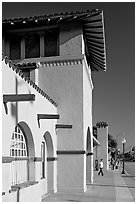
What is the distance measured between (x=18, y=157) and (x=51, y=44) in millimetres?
7008

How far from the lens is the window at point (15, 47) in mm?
15055

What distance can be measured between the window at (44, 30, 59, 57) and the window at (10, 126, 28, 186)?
19.2 feet

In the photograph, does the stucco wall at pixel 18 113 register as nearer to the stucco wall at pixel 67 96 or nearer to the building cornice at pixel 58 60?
the stucco wall at pixel 67 96

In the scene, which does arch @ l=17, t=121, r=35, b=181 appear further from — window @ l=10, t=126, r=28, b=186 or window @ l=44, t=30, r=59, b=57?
window @ l=44, t=30, r=59, b=57

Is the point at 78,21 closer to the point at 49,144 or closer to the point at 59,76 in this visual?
the point at 59,76

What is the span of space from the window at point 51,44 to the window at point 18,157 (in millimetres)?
5861

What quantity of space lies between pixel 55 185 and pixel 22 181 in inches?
160

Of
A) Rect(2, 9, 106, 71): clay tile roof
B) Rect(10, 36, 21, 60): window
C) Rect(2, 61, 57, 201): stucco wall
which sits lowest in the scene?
Rect(2, 61, 57, 201): stucco wall

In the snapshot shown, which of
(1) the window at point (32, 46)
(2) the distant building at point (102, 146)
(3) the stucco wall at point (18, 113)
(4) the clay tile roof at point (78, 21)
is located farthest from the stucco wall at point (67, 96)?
(2) the distant building at point (102, 146)

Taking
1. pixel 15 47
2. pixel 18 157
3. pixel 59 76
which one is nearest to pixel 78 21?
pixel 59 76

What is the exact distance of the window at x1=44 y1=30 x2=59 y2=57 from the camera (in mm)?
14750

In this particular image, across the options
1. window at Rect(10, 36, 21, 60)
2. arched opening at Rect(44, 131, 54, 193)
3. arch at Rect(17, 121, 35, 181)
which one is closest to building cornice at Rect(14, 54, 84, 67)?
window at Rect(10, 36, 21, 60)

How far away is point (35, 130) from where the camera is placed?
10.5 m

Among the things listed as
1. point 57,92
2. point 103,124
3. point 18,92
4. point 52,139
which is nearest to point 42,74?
point 57,92
